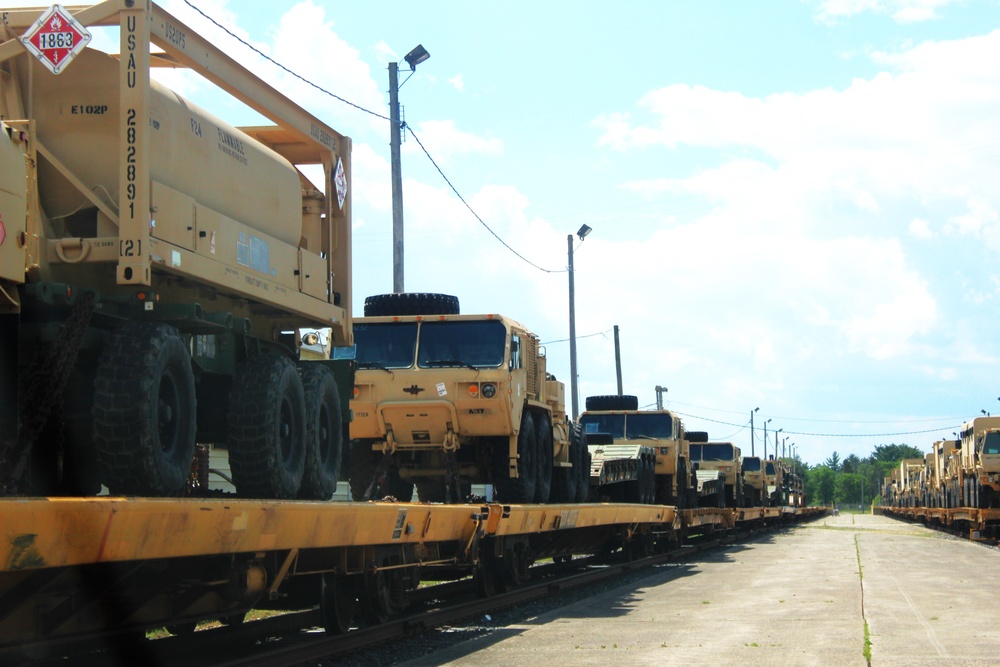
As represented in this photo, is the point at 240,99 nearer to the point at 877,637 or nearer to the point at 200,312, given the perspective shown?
the point at 200,312

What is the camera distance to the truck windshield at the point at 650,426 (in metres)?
25.3

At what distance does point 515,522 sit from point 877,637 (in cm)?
375

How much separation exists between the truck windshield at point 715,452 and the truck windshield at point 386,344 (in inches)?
961

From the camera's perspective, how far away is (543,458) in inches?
608

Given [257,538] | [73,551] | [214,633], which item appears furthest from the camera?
[214,633]

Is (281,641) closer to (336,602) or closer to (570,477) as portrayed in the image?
(336,602)

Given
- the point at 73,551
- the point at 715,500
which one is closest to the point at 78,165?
the point at 73,551

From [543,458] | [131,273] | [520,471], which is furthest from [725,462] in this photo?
[131,273]

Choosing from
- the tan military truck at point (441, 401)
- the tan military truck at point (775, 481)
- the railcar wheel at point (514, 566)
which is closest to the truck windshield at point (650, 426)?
the tan military truck at point (441, 401)

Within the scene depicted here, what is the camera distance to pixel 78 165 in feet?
23.4

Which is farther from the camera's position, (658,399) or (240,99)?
(658,399)

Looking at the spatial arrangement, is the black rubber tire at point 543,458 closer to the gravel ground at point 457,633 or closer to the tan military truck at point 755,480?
the gravel ground at point 457,633

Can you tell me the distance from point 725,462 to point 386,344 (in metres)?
24.6

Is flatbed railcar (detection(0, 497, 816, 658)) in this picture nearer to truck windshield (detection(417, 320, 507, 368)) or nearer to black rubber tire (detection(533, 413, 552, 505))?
truck windshield (detection(417, 320, 507, 368))
